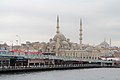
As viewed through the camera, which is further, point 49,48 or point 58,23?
point 49,48

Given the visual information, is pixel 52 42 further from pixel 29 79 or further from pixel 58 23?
pixel 29 79

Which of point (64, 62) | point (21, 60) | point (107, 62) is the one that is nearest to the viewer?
point (21, 60)

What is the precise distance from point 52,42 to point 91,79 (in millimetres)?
109023

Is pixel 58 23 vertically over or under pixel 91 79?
over

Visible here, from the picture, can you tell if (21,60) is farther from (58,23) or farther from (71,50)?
(71,50)

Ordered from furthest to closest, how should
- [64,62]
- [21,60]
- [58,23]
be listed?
[58,23] < [64,62] < [21,60]

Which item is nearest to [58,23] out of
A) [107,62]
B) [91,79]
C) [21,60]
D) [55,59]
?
[107,62]

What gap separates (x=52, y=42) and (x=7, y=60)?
3317 inches

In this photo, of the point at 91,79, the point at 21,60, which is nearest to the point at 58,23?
the point at 21,60

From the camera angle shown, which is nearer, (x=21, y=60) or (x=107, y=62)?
(x=21, y=60)

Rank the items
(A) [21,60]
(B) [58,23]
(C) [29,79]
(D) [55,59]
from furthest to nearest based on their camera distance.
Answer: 1. (B) [58,23]
2. (D) [55,59]
3. (A) [21,60]
4. (C) [29,79]

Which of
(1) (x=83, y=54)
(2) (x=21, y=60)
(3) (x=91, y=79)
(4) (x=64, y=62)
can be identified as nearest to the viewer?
(3) (x=91, y=79)

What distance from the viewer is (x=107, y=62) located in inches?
4626

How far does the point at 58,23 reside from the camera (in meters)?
141
